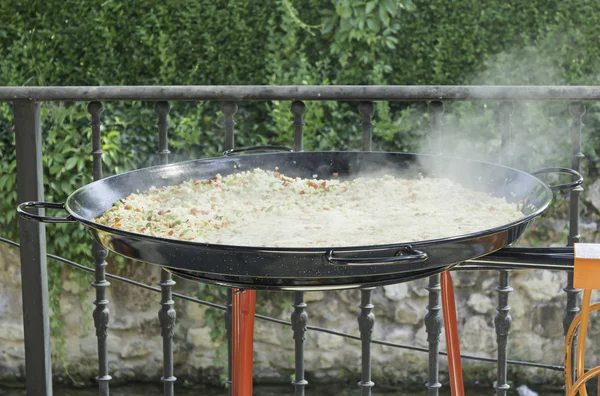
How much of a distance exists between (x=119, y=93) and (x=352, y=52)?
2.97 meters

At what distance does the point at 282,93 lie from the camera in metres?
2.32

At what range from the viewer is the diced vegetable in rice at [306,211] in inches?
59.7

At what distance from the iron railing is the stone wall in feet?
7.06

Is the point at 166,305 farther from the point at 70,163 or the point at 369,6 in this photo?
the point at 369,6

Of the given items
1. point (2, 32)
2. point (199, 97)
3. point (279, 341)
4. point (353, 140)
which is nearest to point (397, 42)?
point (353, 140)

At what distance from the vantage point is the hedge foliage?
4.86m

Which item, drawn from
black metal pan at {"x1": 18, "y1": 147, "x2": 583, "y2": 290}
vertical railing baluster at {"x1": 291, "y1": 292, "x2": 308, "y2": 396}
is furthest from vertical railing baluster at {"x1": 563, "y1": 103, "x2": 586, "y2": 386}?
vertical railing baluster at {"x1": 291, "y1": 292, "x2": 308, "y2": 396}

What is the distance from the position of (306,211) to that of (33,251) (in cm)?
104

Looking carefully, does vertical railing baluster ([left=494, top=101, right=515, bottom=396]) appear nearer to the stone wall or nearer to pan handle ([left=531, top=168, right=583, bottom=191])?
pan handle ([left=531, top=168, right=583, bottom=191])

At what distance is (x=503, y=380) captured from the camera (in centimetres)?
239

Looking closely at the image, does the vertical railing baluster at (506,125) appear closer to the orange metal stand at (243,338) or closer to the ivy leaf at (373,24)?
the orange metal stand at (243,338)

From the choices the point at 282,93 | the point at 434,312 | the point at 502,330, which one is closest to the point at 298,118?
the point at 282,93

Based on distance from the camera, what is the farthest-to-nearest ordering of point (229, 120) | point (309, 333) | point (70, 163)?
point (309, 333)
point (70, 163)
point (229, 120)

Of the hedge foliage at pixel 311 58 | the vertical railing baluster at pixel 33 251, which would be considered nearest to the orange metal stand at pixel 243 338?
the vertical railing baluster at pixel 33 251
